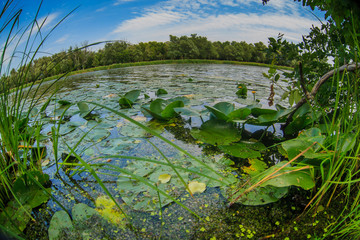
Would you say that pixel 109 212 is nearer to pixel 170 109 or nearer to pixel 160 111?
pixel 170 109

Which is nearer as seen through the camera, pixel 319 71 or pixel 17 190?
pixel 17 190

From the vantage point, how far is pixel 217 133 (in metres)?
1.58

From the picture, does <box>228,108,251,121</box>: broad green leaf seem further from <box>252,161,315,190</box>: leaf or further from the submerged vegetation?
<box>252,161,315,190</box>: leaf

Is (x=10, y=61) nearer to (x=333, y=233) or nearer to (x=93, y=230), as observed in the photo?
(x=93, y=230)

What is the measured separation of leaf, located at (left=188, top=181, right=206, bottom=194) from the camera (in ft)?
3.20

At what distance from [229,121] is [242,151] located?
32 centimetres

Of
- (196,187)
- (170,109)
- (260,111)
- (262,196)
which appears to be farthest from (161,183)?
(260,111)

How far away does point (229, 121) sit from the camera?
1554 millimetres

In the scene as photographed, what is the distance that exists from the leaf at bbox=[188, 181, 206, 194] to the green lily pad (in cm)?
52

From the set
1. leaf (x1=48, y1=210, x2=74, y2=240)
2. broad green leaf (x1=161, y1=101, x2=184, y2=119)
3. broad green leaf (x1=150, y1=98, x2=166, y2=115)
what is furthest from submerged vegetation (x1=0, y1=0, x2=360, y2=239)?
broad green leaf (x1=150, y1=98, x2=166, y2=115)

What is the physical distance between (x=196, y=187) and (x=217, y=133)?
2.23 feet

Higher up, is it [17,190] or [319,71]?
[319,71]

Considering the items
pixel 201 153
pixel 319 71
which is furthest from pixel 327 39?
pixel 201 153

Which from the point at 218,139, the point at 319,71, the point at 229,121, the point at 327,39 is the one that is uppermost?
the point at 327,39
